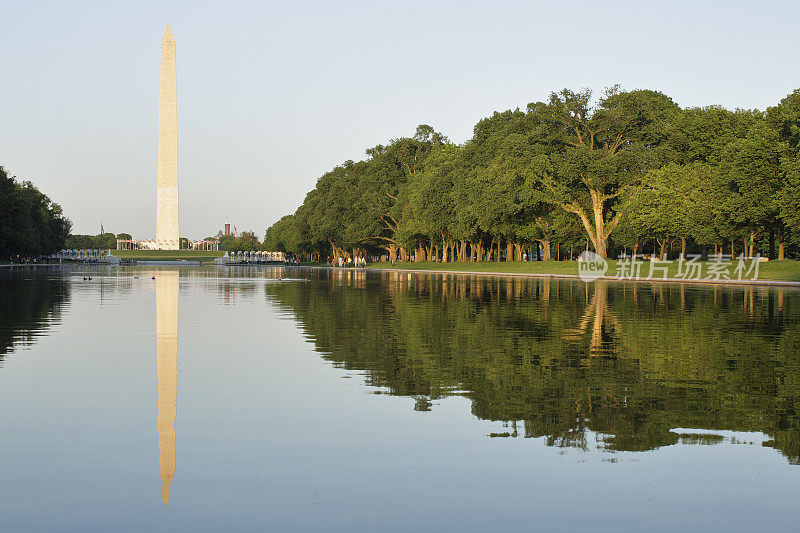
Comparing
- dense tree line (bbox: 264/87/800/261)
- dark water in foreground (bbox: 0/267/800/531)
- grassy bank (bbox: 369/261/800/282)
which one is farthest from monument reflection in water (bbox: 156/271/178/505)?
dense tree line (bbox: 264/87/800/261)

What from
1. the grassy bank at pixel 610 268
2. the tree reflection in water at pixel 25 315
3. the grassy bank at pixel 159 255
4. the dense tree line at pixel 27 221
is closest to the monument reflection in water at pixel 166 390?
the tree reflection in water at pixel 25 315

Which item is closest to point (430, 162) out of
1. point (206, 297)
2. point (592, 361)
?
point (206, 297)

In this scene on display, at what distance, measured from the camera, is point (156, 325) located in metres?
22.2

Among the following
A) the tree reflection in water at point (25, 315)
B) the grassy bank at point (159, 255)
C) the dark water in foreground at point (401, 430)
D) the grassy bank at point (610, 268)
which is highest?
the grassy bank at point (159, 255)

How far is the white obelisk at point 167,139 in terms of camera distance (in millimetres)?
104312

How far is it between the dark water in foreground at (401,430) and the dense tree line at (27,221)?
3418 inches

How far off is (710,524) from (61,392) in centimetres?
887

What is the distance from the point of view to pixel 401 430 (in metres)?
9.44

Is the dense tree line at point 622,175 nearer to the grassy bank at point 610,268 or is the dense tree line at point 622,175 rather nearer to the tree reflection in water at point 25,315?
the grassy bank at point 610,268

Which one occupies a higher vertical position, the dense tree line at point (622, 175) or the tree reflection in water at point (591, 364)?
the dense tree line at point (622, 175)

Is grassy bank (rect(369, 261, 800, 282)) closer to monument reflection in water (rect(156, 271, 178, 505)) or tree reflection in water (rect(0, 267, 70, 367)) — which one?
tree reflection in water (rect(0, 267, 70, 367))

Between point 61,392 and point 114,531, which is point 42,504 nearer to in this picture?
point 114,531

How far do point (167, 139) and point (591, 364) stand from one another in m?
102

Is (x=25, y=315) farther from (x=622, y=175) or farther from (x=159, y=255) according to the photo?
(x=159, y=255)
